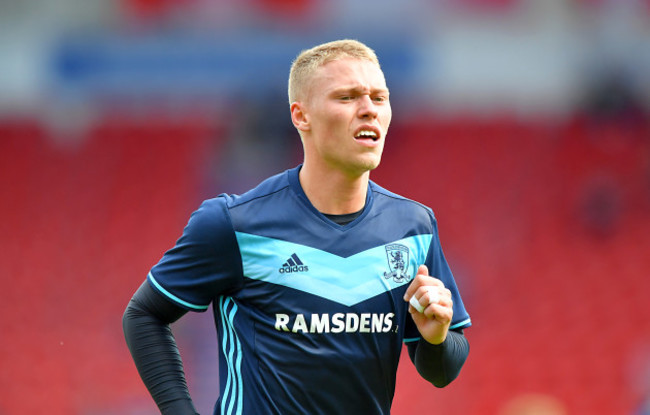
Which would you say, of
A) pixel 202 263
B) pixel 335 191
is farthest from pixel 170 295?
pixel 335 191

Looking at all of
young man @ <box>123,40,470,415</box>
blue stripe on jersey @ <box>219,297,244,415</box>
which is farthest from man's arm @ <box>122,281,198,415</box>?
blue stripe on jersey @ <box>219,297,244,415</box>

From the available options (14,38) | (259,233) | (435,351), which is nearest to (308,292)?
(259,233)

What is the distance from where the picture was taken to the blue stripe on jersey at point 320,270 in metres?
3.01

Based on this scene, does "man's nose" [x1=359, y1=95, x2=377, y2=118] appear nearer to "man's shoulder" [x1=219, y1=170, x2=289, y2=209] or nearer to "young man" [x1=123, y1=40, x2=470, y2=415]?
"young man" [x1=123, y1=40, x2=470, y2=415]

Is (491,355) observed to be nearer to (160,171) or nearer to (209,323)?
(209,323)

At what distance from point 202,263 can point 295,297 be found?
0.34m

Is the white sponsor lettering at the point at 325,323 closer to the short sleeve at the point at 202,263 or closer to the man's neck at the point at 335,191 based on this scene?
the short sleeve at the point at 202,263

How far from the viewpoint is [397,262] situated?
3.10m

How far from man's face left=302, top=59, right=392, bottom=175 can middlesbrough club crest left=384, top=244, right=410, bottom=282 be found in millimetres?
299

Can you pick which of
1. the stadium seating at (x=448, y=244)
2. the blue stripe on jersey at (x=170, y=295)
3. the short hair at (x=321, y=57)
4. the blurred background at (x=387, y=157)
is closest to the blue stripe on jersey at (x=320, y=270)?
the blue stripe on jersey at (x=170, y=295)

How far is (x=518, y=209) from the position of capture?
11523 mm

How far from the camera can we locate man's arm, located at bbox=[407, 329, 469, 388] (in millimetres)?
3043

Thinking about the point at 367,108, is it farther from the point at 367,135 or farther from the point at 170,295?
the point at 170,295

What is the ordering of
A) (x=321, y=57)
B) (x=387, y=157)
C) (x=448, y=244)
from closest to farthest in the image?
(x=321, y=57)
(x=448, y=244)
(x=387, y=157)
